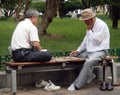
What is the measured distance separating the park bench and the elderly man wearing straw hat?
0.24 metres

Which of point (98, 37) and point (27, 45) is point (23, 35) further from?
point (98, 37)

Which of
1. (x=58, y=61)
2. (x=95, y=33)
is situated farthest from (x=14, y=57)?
(x=95, y=33)

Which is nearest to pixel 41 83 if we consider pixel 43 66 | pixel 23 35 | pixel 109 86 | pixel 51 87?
pixel 51 87

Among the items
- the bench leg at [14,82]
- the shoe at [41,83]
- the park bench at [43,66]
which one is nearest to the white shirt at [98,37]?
the park bench at [43,66]

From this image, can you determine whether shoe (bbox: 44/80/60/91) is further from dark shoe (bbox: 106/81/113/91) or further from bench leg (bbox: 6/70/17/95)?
dark shoe (bbox: 106/81/113/91)

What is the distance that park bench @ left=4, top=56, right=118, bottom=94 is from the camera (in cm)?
871

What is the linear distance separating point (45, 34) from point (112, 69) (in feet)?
22.5

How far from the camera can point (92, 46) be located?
30.9ft

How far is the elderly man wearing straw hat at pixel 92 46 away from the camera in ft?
30.1

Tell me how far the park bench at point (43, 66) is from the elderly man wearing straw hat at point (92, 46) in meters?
0.24

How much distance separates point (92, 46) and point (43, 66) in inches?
45.0

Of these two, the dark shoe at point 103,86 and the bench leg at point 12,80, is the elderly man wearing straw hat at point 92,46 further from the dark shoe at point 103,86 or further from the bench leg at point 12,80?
the bench leg at point 12,80

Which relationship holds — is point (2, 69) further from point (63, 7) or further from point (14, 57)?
point (63, 7)

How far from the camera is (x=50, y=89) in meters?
9.14
